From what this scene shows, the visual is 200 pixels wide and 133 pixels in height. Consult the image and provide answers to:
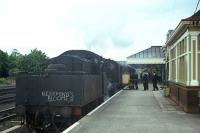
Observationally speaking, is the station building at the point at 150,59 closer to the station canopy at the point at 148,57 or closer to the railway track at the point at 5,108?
the station canopy at the point at 148,57

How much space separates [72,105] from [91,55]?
186 inches

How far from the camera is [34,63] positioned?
194ft

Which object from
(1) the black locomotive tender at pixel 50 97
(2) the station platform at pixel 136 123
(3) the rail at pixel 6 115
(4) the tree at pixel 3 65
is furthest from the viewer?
(4) the tree at pixel 3 65

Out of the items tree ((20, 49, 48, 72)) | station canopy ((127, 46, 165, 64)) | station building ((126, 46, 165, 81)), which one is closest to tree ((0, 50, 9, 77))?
tree ((20, 49, 48, 72))

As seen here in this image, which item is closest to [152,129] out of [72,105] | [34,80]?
[72,105]

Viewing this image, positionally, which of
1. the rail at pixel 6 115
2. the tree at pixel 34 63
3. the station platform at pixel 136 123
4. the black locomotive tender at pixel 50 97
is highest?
the tree at pixel 34 63

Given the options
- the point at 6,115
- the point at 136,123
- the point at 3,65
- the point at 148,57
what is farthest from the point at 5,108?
the point at 3,65

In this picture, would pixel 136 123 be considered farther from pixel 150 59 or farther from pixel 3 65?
pixel 3 65

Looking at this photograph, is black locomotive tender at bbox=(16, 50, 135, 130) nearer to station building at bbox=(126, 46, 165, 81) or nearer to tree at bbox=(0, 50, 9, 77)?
station building at bbox=(126, 46, 165, 81)

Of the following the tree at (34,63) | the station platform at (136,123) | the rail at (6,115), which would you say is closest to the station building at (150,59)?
the tree at (34,63)

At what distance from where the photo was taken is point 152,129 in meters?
12.5

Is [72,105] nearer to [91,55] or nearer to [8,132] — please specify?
[8,132]

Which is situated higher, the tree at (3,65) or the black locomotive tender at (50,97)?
the tree at (3,65)

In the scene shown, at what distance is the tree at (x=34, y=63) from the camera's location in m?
19.6
